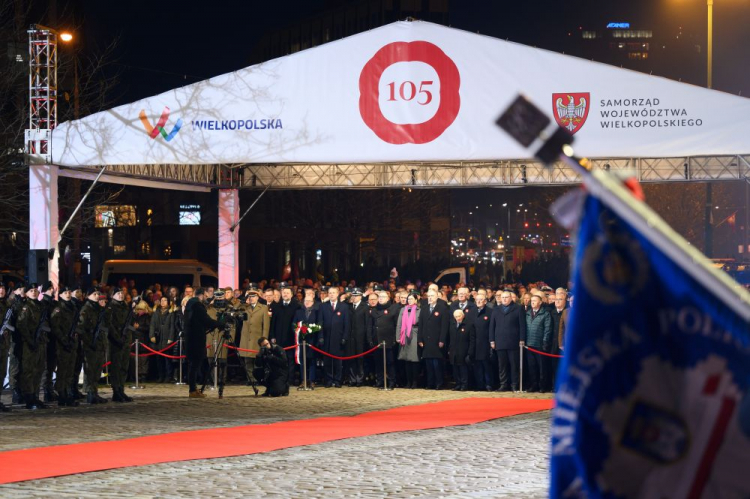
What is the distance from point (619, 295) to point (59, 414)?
14768mm

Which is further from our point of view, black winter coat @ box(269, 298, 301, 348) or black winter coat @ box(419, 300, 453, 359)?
black winter coat @ box(269, 298, 301, 348)

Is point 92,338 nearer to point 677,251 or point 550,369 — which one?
point 550,369

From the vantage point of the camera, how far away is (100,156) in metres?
22.1

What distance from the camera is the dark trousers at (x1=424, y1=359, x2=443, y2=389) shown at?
2081 centimetres

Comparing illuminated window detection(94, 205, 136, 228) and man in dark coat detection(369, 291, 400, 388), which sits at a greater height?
illuminated window detection(94, 205, 136, 228)

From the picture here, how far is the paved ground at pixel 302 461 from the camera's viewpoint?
378 inches

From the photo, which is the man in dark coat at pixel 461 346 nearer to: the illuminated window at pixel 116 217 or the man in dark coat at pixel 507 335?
A: the man in dark coat at pixel 507 335

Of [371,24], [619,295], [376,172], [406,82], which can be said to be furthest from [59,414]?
[371,24]

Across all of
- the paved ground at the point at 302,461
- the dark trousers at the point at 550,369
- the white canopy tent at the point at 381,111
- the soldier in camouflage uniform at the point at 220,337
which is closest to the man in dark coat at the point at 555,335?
the dark trousers at the point at 550,369

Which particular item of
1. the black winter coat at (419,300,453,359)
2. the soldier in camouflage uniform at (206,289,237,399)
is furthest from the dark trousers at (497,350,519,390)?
the soldier in camouflage uniform at (206,289,237,399)

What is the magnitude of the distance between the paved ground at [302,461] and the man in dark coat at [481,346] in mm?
3152

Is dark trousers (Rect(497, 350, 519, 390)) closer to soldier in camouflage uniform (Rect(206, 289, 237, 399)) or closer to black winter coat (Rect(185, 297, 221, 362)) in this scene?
soldier in camouflage uniform (Rect(206, 289, 237, 399))

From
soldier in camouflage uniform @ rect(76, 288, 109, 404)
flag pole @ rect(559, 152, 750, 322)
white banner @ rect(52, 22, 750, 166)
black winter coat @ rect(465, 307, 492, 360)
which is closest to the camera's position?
flag pole @ rect(559, 152, 750, 322)

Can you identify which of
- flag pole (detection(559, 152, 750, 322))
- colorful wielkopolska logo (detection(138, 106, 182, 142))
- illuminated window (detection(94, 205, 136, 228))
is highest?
illuminated window (detection(94, 205, 136, 228))
